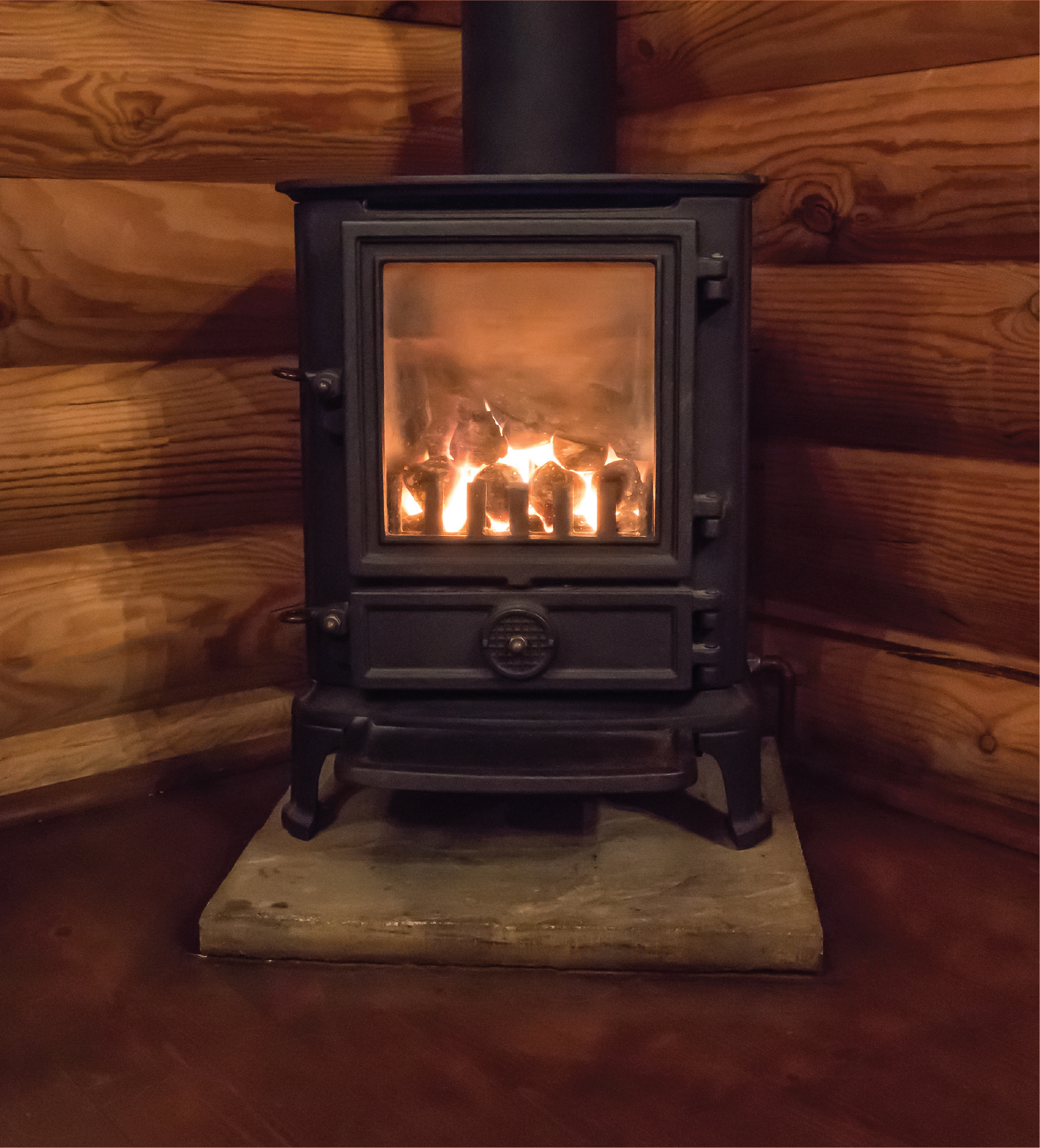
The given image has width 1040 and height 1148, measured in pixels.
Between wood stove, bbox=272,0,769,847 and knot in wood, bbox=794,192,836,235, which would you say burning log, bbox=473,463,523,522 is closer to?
wood stove, bbox=272,0,769,847

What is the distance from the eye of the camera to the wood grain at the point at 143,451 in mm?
1764

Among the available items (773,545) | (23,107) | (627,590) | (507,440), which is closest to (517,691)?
(627,590)

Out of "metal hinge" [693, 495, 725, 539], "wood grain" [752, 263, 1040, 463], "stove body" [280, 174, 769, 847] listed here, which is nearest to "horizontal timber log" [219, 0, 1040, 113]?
"wood grain" [752, 263, 1040, 463]

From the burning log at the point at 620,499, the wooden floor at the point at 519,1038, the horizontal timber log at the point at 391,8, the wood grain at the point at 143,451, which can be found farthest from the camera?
the horizontal timber log at the point at 391,8

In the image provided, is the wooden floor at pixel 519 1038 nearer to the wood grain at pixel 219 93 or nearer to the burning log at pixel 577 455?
the burning log at pixel 577 455

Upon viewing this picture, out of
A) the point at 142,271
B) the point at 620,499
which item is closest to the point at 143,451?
the point at 142,271

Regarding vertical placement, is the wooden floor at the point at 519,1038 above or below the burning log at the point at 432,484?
below

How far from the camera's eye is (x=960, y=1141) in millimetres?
1121

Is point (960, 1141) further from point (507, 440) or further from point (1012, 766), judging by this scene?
point (507, 440)

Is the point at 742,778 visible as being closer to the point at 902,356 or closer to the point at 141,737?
the point at 902,356

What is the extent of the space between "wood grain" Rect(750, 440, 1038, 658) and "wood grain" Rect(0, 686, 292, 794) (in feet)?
2.82

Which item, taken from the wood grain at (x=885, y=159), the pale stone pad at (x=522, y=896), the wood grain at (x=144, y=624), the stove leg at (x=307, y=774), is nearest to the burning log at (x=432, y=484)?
the stove leg at (x=307, y=774)

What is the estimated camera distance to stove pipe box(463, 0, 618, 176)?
156 centimetres

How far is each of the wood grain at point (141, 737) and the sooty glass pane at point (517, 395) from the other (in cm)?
63
